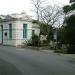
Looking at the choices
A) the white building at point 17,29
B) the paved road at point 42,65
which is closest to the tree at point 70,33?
the paved road at point 42,65

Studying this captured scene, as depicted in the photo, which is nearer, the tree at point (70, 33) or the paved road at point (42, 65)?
the paved road at point (42, 65)

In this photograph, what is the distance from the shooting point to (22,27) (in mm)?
63000

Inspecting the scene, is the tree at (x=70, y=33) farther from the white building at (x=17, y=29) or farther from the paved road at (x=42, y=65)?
the white building at (x=17, y=29)

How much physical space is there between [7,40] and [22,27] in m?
5.67

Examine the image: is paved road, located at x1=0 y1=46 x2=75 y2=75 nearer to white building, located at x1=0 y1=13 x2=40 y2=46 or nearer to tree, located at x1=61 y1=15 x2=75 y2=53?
tree, located at x1=61 y1=15 x2=75 y2=53

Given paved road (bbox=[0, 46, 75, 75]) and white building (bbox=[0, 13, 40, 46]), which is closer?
paved road (bbox=[0, 46, 75, 75])

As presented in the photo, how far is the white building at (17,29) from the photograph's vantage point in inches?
2456

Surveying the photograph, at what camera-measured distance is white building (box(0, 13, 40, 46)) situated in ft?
205

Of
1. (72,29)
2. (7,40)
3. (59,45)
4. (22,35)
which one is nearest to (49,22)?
(22,35)

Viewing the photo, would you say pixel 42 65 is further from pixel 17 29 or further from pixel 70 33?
pixel 17 29

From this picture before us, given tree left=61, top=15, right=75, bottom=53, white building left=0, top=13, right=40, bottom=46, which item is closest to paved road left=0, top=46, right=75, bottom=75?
tree left=61, top=15, right=75, bottom=53

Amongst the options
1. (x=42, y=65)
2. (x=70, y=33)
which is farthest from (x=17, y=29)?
(x=42, y=65)

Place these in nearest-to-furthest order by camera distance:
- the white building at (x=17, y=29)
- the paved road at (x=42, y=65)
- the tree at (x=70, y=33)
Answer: the paved road at (x=42, y=65), the tree at (x=70, y=33), the white building at (x=17, y=29)

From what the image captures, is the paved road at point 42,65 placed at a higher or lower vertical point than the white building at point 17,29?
lower
